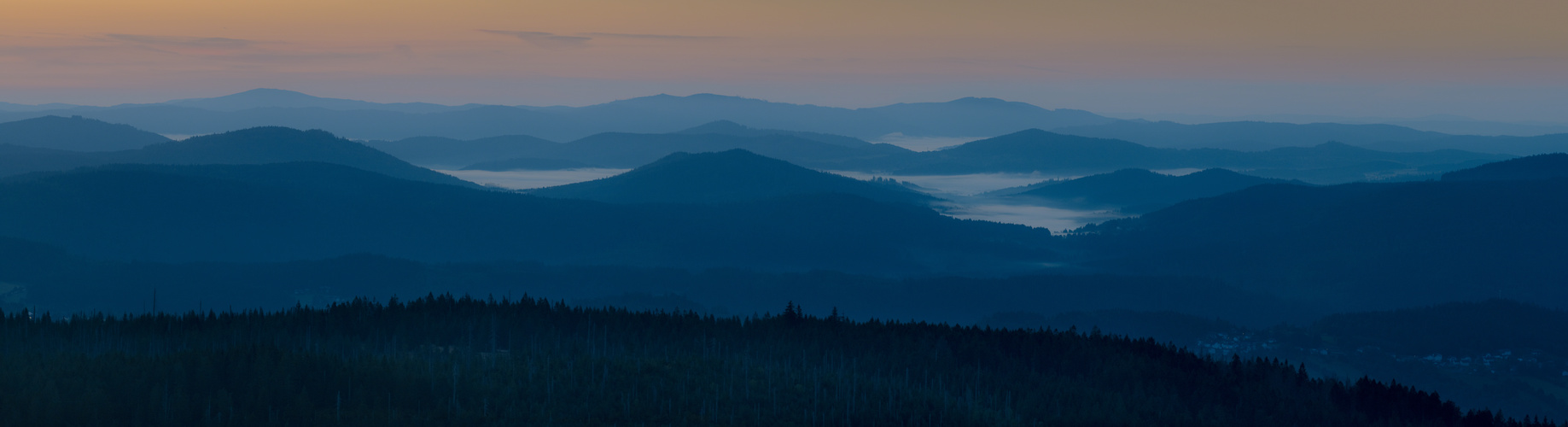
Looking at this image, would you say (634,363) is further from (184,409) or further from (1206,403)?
(1206,403)

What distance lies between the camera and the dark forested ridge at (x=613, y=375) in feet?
184

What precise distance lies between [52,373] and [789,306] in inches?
2545

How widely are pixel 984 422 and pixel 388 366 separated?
109 feet

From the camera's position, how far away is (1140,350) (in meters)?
109

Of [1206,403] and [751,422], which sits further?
[1206,403]

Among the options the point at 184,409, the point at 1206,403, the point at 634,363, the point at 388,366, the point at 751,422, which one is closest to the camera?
the point at 184,409

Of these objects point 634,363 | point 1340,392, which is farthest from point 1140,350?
point 634,363

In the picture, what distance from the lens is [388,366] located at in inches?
2477

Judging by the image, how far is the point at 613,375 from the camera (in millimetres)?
65188

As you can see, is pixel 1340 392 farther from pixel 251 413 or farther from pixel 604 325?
pixel 251 413

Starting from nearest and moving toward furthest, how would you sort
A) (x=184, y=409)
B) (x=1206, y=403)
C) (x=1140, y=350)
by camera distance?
1. (x=184, y=409)
2. (x=1206, y=403)
3. (x=1140, y=350)

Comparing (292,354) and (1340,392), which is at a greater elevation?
(292,354)

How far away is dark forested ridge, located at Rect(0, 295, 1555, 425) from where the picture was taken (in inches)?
2202

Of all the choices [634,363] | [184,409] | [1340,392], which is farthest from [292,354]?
[1340,392]
